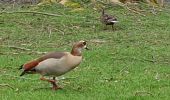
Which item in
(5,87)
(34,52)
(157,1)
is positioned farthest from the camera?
(157,1)

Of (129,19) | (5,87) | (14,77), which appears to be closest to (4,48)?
(14,77)

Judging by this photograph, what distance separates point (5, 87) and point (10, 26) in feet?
28.1

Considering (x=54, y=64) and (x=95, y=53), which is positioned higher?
(x=54, y=64)

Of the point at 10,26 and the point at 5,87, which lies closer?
the point at 5,87

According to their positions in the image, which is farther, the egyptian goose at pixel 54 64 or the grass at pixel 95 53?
the grass at pixel 95 53

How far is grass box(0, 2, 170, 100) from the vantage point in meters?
9.34

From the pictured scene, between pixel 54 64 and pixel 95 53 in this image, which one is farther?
pixel 95 53

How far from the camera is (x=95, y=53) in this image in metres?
13.7

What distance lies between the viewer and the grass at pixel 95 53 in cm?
934

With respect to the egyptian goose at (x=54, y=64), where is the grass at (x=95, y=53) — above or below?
below

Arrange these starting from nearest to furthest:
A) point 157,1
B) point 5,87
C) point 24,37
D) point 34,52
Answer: point 5,87, point 34,52, point 24,37, point 157,1

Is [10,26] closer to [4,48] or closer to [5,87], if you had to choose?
[4,48]

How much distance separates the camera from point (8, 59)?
42.1ft

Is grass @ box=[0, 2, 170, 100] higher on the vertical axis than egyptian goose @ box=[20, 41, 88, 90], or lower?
lower
